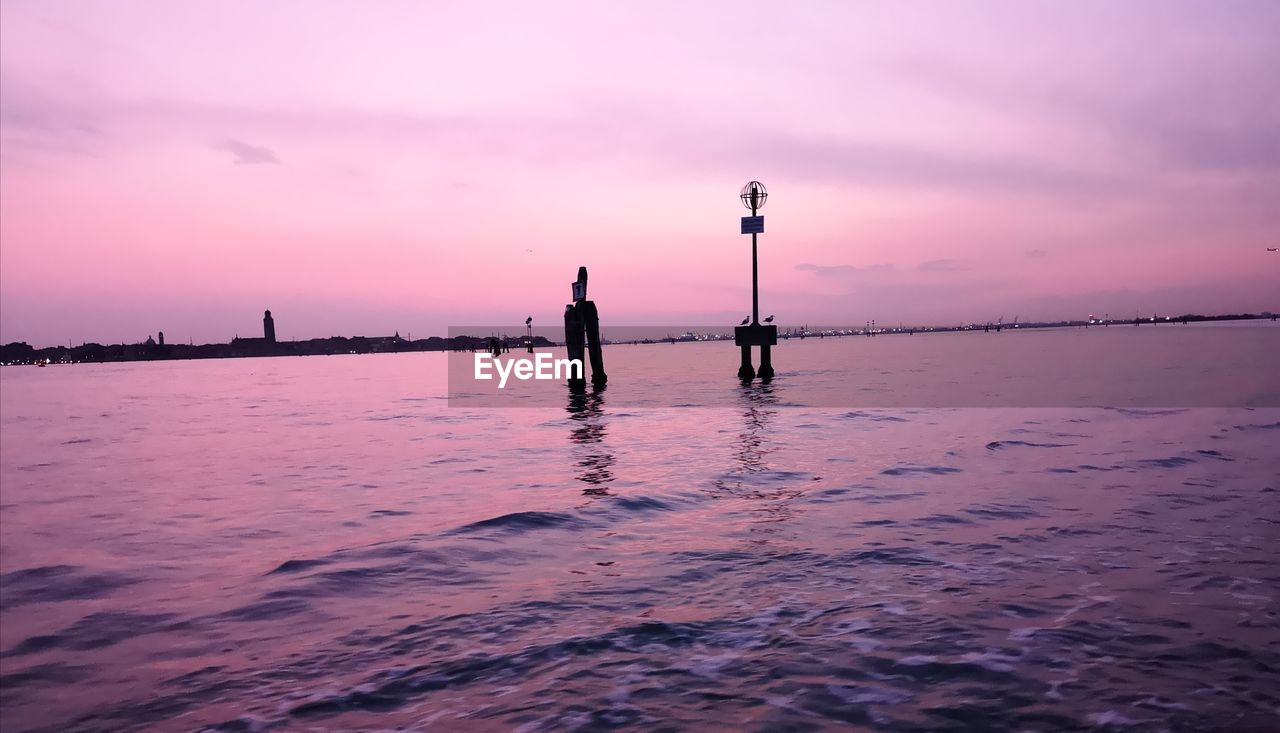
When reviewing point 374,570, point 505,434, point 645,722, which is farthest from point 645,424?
point 645,722

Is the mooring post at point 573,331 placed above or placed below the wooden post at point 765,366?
above

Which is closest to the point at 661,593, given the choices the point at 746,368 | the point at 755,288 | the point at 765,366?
the point at 755,288

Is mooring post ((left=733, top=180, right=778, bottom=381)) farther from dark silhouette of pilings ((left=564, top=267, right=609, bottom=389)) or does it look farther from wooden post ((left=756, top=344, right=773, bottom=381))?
dark silhouette of pilings ((left=564, top=267, right=609, bottom=389))

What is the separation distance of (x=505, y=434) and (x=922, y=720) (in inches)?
659

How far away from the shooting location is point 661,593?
6.26 meters

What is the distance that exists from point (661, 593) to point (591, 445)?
1077 cm

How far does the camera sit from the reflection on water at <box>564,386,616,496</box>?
12.2 meters

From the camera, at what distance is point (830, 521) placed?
8.73 m

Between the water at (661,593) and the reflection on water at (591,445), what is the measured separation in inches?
7.7

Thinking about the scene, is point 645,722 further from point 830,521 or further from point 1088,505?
point 1088,505

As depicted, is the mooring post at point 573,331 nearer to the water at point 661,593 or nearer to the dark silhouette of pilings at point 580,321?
the dark silhouette of pilings at point 580,321

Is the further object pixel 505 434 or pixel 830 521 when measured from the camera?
pixel 505 434

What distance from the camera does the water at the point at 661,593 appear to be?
428 cm

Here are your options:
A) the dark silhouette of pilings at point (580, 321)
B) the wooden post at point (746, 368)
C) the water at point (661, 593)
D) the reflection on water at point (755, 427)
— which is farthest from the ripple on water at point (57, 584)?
the wooden post at point (746, 368)
